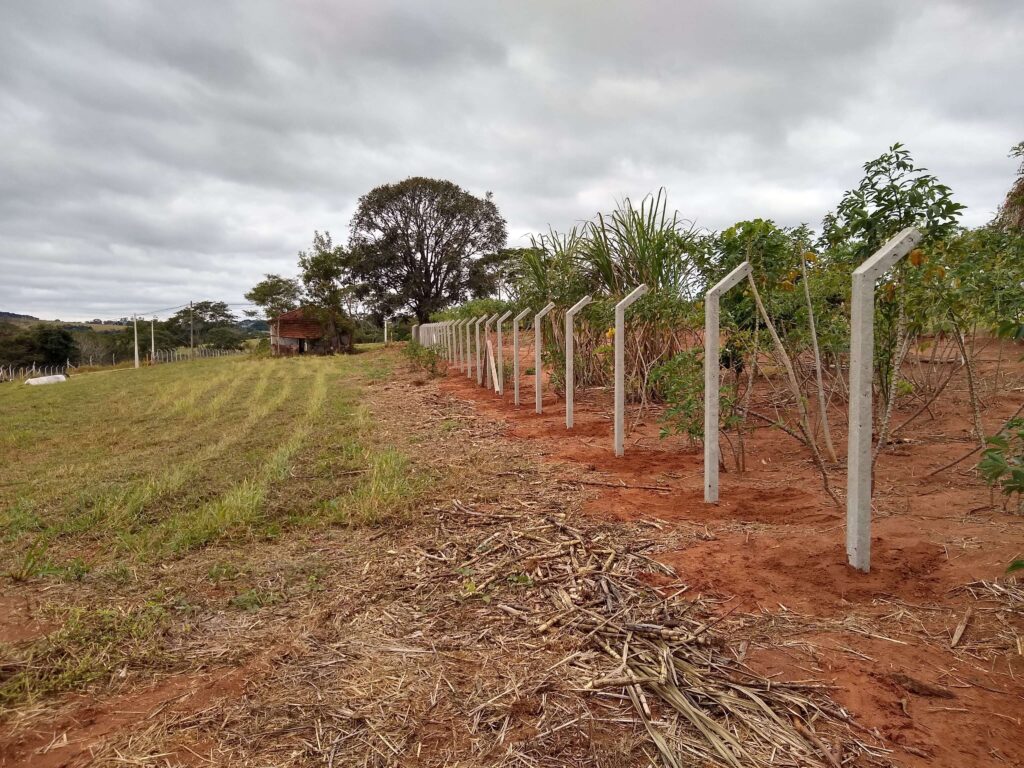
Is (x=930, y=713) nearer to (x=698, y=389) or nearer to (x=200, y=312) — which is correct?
(x=698, y=389)

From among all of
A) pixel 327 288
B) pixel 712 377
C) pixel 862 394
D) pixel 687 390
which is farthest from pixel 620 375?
pixel 327 288

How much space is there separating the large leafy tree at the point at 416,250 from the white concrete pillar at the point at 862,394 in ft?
136

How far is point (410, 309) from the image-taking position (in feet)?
148

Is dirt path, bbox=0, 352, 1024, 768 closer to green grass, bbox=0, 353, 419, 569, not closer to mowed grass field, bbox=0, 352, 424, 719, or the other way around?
mowed grass field, bbox=0, 352, 424, 719

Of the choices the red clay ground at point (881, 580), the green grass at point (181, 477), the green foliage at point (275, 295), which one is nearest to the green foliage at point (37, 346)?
the green foliage at point (275, 295)

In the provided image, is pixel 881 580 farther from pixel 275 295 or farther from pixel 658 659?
pixel 275 295

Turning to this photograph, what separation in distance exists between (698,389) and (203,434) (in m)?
7.12

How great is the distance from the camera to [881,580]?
2.99 m

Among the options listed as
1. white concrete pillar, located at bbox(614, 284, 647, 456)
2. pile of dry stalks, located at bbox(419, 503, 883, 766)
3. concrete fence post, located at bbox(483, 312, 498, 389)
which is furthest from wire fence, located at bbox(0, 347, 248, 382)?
pile of dry stalks, located at bbox(419, 503, 883, 766)

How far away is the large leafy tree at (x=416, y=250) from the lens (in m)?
44.2

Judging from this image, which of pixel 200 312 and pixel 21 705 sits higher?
pixel 200 312

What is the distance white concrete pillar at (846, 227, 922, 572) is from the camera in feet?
10.0

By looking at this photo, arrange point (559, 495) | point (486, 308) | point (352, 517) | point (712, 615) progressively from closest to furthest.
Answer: point (712, 615), point (352, 517), point (559, 495), point (486, 308)

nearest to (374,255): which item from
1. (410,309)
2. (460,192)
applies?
(410,309)
